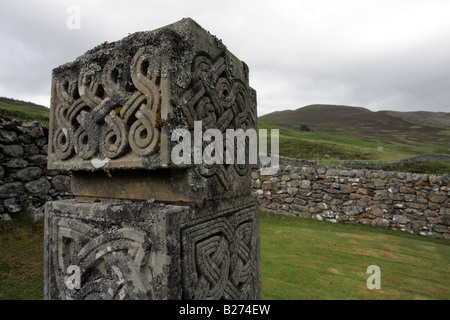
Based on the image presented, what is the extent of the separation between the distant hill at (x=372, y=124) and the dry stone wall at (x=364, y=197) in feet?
196

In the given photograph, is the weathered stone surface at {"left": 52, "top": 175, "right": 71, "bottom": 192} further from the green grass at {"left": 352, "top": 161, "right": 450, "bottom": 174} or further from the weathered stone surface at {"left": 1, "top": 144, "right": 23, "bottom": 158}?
the green grass at {"left": 352, "top": 161, "right": 450, "bottom": 174}

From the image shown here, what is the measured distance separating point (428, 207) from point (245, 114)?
26.3 feet

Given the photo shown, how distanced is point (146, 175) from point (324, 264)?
4518 mm

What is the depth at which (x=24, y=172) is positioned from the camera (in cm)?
573

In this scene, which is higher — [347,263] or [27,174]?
[27,174]

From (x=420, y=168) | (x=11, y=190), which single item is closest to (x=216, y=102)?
(x=11, y=190)

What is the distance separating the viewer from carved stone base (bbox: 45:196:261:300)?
1.46 m

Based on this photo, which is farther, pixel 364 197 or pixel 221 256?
pixel 364 197

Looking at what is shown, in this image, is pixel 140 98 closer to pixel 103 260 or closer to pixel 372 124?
pixel 103 260

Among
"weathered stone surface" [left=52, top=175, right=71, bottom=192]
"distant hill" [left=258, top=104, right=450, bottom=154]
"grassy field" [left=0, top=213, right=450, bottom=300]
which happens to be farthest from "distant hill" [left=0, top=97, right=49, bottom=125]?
"distant hill" [left=258, top=104, right=450, bottom=154]

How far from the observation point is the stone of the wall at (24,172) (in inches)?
211

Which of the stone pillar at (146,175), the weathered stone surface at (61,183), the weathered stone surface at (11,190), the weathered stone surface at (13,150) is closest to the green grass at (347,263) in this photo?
the stone pillar at (146,175)

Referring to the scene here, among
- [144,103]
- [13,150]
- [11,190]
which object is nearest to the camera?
[144,103]
